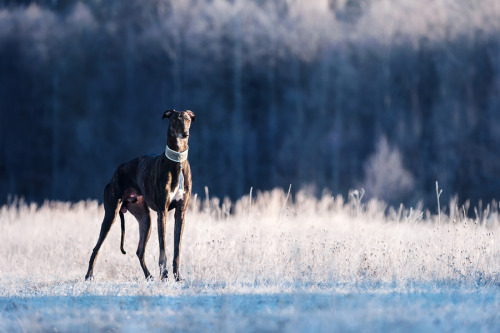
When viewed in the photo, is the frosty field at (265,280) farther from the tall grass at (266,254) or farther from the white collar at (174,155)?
the white collar at (174,155)

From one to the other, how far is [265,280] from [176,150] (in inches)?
67.1

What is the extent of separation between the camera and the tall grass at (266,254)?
259 inches

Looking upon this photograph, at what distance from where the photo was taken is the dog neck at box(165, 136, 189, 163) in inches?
260

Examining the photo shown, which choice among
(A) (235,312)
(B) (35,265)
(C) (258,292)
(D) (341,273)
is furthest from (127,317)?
(B) (35,265)

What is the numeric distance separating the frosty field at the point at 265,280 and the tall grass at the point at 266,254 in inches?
0.9

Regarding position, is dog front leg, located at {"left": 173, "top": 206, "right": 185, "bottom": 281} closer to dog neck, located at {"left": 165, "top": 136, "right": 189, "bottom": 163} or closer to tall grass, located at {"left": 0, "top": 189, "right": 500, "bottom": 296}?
tall grass, located at {"left": 0, "top": 189, "right": 500, "bottom": 296}

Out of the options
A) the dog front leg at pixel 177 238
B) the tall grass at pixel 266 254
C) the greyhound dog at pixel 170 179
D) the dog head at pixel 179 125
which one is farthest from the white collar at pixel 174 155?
the tall grass at pixel 266 254

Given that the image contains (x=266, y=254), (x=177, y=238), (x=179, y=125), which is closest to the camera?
(x=179, y=125)

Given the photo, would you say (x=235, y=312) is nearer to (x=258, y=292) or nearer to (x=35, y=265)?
(x=258, y=292)

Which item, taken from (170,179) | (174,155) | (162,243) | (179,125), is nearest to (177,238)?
(162,243)

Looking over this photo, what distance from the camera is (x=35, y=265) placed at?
341 inches

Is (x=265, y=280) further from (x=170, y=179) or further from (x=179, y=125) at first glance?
(x=179, y=125)

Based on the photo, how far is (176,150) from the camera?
21.7 feet

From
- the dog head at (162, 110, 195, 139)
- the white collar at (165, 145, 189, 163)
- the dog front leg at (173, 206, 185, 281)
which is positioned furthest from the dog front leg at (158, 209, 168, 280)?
the dog head at (162, 110, 195, 139)
